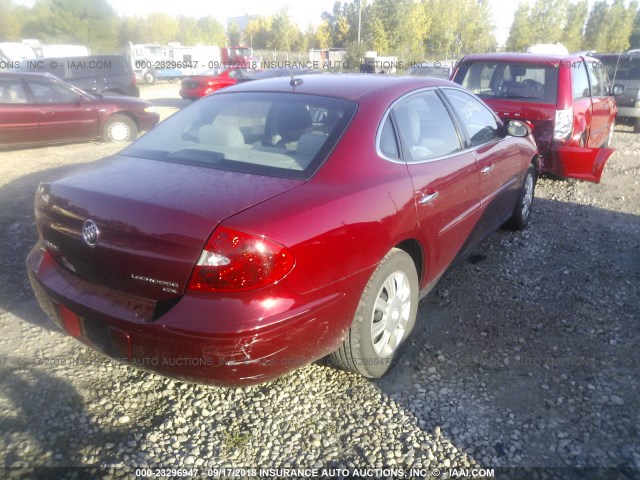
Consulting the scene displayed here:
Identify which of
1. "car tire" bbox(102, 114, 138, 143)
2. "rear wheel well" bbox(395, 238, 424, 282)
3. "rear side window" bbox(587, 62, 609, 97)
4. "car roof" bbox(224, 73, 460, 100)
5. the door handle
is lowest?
"car tire" bbox(102, 114, 138, 143)

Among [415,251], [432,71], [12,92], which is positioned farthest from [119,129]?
[432,71]

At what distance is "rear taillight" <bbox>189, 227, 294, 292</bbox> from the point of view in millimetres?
2105

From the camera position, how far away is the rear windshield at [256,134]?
106 inches

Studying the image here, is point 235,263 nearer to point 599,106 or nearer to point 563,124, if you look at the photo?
point 563,124

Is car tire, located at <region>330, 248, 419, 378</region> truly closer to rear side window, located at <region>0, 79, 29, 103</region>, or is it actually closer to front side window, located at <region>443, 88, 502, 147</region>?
front side window, located at <region>443, 88, 502, 147</region>

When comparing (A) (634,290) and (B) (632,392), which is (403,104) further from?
(A) (634,290)

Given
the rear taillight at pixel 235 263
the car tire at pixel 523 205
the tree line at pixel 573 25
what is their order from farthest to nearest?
1. the tree line at pixel 573 25
2. the car tire at pixel 523 205
3. the rear taillight at pixel 235 263

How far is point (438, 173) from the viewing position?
10.6 feet

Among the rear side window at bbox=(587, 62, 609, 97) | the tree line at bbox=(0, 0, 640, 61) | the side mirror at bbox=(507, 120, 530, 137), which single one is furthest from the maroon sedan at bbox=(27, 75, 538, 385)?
the tree line at bbox=(0, 0, 640, 61)

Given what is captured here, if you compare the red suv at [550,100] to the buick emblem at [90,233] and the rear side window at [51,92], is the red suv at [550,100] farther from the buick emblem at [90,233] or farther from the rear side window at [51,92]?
the rear side window at [51,92]

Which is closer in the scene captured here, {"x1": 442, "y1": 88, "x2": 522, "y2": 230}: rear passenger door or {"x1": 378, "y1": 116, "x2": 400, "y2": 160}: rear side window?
{"x1": 378, "y1": 116, "x2": 400, "y2": 160}: rear side window

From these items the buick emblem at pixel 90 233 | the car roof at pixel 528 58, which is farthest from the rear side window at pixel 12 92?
the buick emblem at pixel 90 233

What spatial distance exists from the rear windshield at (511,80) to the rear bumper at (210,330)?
17.0 feet

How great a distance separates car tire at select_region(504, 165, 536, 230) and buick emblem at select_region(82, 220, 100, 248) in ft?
12.8
